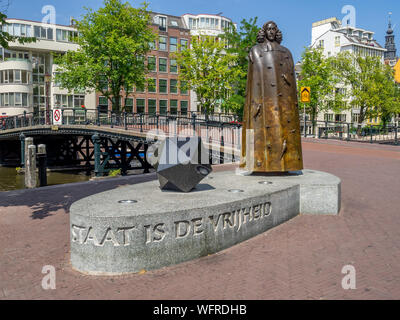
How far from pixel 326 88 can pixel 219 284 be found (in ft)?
132

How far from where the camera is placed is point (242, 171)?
9539 millimetres

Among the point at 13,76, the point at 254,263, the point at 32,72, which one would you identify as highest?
the point at 32,72

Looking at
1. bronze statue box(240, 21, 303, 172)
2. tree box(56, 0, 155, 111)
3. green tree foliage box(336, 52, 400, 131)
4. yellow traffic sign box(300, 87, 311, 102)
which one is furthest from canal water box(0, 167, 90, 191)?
green tree foliage box(336, 52, 400, 131)

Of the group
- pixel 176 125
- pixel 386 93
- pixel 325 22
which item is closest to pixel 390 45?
pixel 325 22

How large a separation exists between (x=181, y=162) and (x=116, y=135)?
60.2ft

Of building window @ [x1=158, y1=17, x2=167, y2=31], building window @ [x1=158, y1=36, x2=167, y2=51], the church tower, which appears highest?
the church tower

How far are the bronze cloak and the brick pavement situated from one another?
1.76 meters

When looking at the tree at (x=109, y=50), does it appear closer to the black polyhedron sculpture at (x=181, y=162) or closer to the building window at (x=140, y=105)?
the building window at (x=140, y=105)

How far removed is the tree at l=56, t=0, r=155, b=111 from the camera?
31797mm

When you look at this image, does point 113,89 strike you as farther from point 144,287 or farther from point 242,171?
point 144,287

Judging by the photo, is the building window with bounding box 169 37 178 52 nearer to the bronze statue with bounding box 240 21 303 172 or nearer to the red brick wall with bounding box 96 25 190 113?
the red brick wall with bounding box 96 25 190 113

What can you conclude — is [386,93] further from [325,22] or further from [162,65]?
[325,22]

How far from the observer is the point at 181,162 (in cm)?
645
